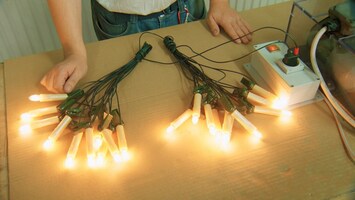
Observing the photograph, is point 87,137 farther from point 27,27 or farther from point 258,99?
point 27,27

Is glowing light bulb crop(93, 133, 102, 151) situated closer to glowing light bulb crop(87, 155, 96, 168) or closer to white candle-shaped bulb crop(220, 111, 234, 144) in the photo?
glowing light bulb crop(87, 155, 96, 168)

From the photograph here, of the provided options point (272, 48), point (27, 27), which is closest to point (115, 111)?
point (272, 48)

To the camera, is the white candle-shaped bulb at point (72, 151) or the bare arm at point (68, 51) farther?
the bare arm at point (68, 51)

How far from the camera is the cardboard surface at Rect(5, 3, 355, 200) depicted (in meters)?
0.54

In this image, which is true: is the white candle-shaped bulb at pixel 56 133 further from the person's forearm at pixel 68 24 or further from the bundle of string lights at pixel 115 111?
the person's forearm at pixel 68 24

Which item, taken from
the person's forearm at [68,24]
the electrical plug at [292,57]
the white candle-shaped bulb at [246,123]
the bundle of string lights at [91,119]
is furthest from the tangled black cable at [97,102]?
the electrical plug at [292,57]

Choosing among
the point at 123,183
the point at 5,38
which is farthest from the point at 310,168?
the point at 5,38

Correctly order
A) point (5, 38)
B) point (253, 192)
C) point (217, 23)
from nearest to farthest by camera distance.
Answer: point (253, 192), point (217, 23), point (5, 38)

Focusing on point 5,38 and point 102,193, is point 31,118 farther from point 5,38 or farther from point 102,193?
point 5,38

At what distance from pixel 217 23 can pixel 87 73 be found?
0.37 meters

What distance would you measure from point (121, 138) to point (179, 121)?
0.37 ft

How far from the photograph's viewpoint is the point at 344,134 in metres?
0.62

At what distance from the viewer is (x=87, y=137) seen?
595mm

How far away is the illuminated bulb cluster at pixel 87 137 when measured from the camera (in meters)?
0.58
